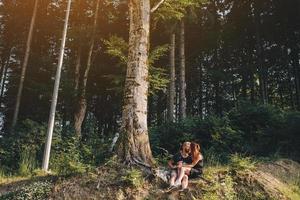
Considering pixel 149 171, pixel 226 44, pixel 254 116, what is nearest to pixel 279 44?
pixel 226 44

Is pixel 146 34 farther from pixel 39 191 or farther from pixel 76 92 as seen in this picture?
pixel 76 92

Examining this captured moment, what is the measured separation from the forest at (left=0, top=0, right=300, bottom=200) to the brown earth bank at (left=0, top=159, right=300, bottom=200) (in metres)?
0.02

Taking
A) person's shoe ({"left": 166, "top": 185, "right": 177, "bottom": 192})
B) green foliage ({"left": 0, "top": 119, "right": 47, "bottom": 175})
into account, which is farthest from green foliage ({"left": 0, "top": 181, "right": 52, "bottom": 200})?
green foliage ({"left": 0, "top": 119, "right": 47, "bottom": 175})

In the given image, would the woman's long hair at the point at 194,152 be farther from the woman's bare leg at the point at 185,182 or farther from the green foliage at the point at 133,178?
the green foliage at the point at 133,178

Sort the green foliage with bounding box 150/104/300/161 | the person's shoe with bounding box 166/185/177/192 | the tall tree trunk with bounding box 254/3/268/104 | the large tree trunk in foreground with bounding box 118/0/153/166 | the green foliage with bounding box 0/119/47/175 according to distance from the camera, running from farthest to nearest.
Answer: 1. the tall tree trunk with bounding box 254/3/268/104
2. the green foliage with bounding box 0/119/47/175
3. the green foliage with bounding box 150/104/300/161
4. the large tree trunk in foreground with bounding box 118/0/153/166
5. the person's shoe with bounding box 166/185/177/192

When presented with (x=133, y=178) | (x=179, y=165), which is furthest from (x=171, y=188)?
(x=133, y=178)

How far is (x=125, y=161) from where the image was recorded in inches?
340

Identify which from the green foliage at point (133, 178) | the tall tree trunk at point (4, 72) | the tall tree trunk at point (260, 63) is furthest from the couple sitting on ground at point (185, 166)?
the tall tree trunk at point (4, 72)

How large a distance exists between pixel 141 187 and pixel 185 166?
105 cm

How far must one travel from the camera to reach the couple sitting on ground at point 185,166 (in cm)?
805

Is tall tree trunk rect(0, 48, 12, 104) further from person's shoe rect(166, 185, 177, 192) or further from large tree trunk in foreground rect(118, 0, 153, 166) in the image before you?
person's shoe rect(166, 185, 177, 192)

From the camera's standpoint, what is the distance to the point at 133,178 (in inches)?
315

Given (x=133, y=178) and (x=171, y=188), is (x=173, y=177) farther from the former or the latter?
(x=133, y=178)

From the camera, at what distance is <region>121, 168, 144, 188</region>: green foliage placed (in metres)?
7.99
